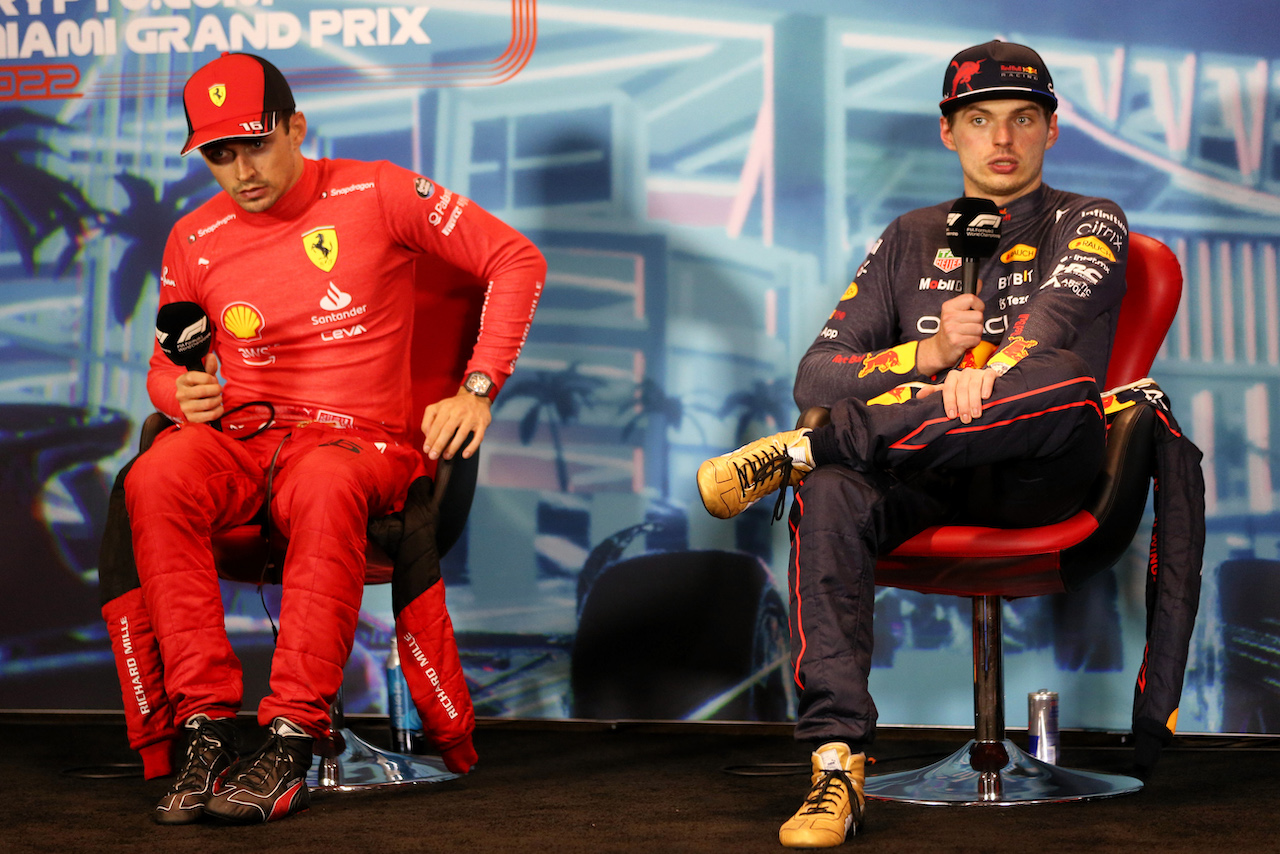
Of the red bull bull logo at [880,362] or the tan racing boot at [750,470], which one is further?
the red bull bull logo at [880,362]

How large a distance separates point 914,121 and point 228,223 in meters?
1.52

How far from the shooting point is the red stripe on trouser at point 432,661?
7.33 feet

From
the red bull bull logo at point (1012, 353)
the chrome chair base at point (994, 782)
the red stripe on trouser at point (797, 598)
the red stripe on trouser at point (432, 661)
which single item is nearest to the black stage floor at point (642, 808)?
the chrome chair base at point (994, 782)

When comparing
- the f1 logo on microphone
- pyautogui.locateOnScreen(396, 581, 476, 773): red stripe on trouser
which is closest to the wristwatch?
pyautogui.locateOnScreen(396, 581, 476, 773): red stripe on trouser

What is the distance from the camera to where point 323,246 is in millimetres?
2484

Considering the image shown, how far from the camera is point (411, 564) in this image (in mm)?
2246

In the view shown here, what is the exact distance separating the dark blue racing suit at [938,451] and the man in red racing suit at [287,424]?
0.67 metres

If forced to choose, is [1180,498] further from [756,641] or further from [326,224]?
[326,224]

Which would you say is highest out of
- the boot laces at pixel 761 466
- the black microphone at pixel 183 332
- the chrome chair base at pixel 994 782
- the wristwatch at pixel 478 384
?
the black microphone at pixel 183 332

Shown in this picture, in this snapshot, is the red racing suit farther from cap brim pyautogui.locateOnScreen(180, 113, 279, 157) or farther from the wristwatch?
cap brim pyautogui.locateOnScreen(180, 113, 279, 157)

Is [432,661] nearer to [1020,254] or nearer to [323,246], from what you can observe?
[323,246]

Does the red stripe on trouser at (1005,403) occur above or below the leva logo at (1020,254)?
below

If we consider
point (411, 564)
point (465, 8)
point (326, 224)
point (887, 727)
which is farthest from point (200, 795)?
point (465, 8)

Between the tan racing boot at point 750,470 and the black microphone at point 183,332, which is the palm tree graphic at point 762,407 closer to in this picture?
the tan racing boot at point 750,470
